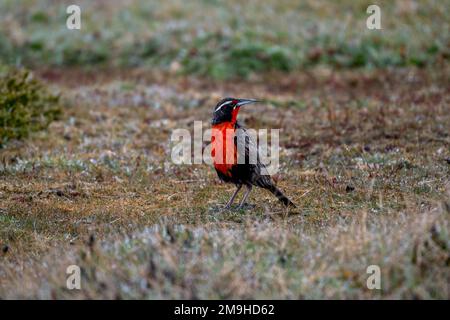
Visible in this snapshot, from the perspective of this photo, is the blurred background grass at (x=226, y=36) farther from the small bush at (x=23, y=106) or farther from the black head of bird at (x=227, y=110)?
the black head of bird at (x=227, y=110)

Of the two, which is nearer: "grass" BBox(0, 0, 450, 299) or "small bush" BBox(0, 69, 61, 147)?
"grass" BBox(0, 0, 450, 299)

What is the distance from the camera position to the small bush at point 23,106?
1412cm

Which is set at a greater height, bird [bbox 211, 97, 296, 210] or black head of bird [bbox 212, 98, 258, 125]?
black head of bird [bbox 212, 98, 258, 125]

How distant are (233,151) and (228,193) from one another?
175 centimetres

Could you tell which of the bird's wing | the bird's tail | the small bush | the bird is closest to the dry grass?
the bird's tail

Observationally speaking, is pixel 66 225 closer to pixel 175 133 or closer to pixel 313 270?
pixel 313 270

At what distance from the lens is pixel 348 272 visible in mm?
6820

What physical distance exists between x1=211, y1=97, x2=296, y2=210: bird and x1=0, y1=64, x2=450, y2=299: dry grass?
53cm

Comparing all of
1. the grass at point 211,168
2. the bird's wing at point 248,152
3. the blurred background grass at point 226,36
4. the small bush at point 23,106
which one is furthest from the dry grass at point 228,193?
the blurred background grass at point 226,36

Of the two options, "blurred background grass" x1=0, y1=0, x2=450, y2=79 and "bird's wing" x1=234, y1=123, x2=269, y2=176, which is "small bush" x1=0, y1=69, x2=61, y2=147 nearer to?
"blurred background grass" x1=0, y1=0, x2=450, y2=79

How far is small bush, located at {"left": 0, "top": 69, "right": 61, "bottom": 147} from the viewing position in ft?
46.3

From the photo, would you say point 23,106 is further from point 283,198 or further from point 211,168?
point 283,198
